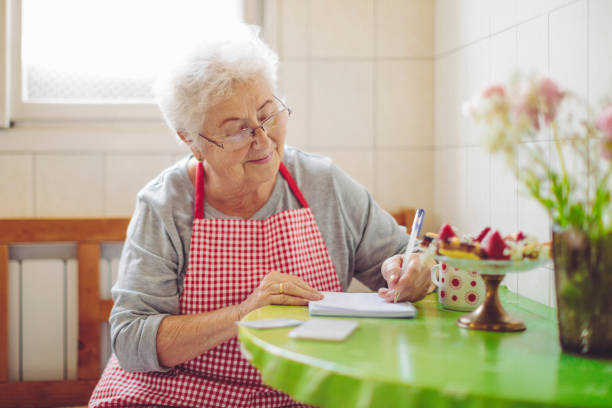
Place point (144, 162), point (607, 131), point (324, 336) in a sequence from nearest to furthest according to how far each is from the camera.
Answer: point (607, 131) < point (324, 336) < point (144, 162)

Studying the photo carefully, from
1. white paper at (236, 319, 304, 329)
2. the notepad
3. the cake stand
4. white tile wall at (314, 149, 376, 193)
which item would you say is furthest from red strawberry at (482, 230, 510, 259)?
white tile wall at (314, 149, 376, 193)

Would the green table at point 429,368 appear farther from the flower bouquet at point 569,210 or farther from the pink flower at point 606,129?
the pink flower at point 606,129

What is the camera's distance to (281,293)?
Answer: 1287mm

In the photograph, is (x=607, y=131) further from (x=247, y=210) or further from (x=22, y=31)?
(x=22, y=31)

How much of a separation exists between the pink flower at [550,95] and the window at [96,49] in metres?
1.48

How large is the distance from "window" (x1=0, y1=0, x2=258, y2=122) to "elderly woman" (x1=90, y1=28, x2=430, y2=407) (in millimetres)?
682

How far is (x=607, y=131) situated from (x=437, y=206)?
1411 mm

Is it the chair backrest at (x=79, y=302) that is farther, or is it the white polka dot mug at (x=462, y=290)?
the chair backrest at (x=79, y=302)

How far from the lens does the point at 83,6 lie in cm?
217

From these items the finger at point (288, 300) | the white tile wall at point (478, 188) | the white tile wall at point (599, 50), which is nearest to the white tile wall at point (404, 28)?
the white tile wall at point (478, 188)

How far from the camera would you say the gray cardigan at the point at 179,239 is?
1.40 m

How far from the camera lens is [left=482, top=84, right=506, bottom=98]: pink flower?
894 mm

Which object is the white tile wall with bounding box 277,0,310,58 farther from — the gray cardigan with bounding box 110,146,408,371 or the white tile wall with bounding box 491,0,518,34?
the white tile wall with bounding box 491,0,518,34

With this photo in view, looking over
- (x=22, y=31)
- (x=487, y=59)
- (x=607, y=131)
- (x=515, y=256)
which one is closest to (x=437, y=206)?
(x=487, y=59)
